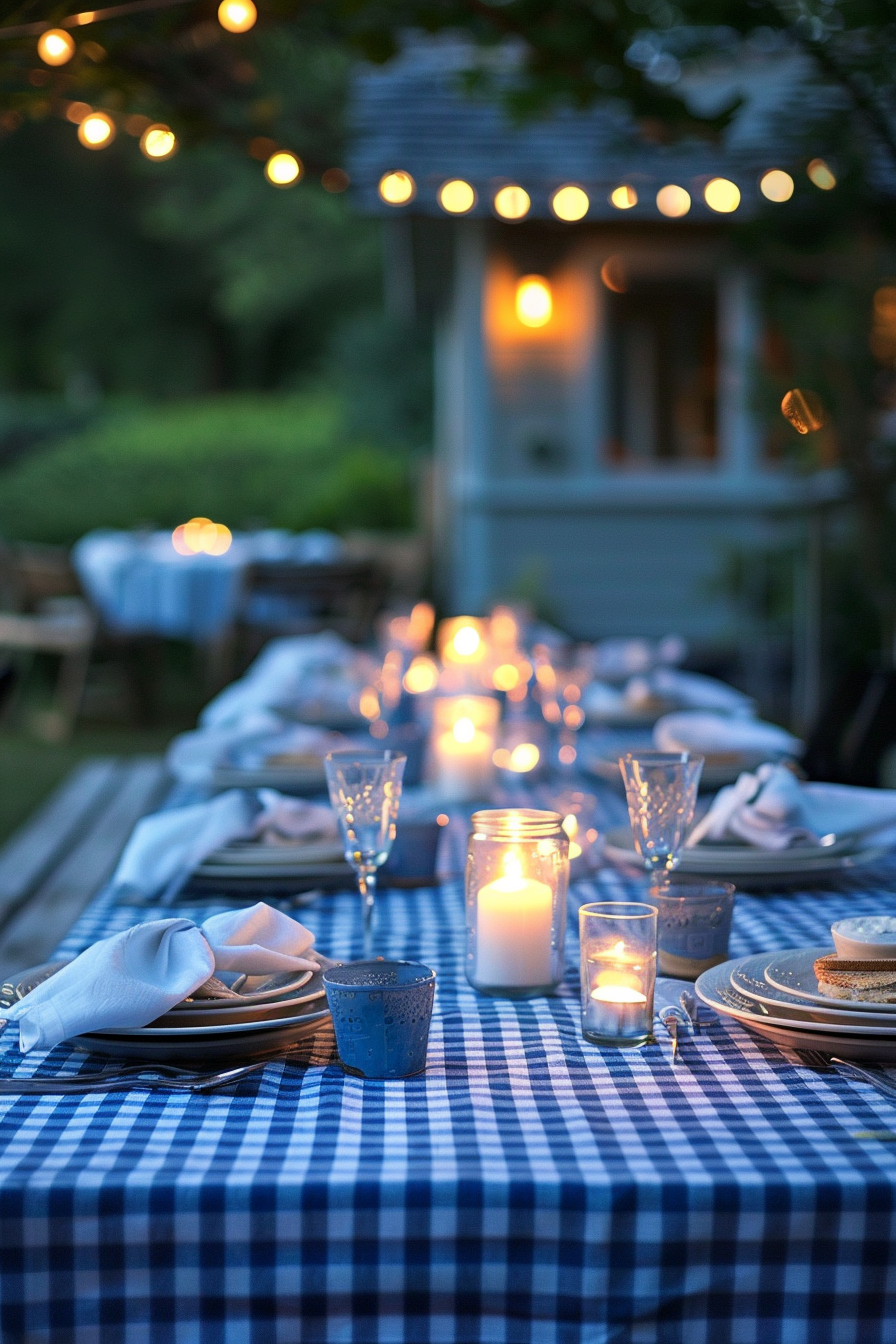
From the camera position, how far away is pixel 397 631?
3414mm

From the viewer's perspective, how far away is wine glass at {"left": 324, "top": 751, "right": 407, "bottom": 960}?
1393 mm

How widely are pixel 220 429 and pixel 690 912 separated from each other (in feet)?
50.0

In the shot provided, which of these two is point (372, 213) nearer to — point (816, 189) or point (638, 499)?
point (638, 499)

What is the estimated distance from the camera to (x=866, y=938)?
46.2 inches

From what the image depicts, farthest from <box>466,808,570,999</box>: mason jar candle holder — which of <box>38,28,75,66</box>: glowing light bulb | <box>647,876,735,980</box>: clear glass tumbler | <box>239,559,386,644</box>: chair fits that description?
<box>239,559,386,644</box>: chair

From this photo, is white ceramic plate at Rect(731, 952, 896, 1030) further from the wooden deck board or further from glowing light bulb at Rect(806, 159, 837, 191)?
glowing light bulb at Rect(806, 159, 837, 191)

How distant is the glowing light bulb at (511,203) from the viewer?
4277 mm

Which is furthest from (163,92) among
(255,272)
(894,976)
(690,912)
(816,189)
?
(255,272)

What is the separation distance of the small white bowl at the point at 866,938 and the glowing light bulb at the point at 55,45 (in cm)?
200

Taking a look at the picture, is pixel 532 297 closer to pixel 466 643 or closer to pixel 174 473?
pixel 466 643

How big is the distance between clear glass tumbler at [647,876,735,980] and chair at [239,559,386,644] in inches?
248

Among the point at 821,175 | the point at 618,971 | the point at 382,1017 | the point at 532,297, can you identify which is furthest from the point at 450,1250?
the point at 532,297

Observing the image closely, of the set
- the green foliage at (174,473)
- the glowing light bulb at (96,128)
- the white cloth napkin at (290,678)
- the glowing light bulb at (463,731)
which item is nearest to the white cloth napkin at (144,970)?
the glowing light bulb at (463,731)

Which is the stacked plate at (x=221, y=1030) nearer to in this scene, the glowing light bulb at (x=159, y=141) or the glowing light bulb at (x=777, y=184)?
the glowing light bulb at (x=159, y=141)
